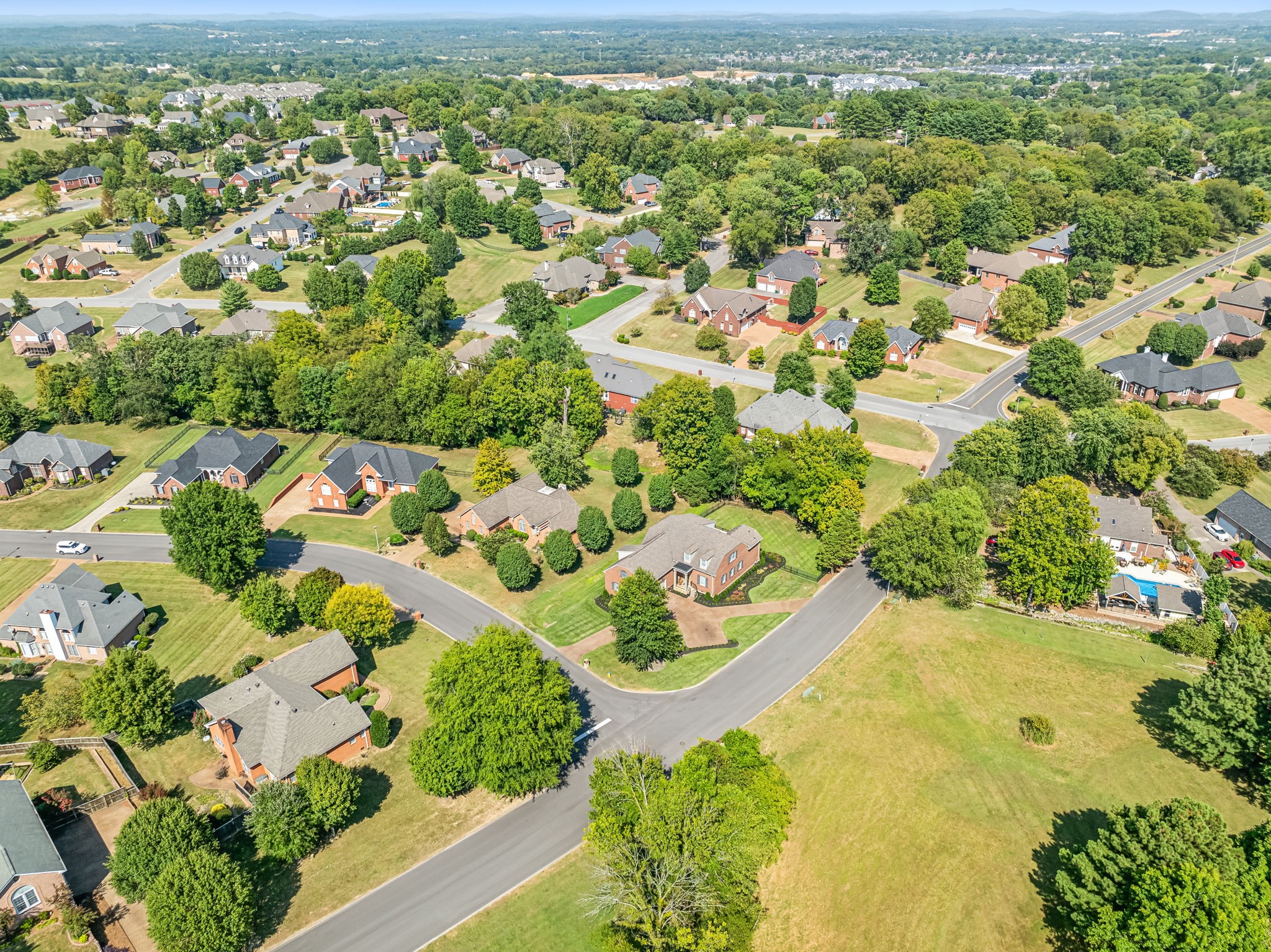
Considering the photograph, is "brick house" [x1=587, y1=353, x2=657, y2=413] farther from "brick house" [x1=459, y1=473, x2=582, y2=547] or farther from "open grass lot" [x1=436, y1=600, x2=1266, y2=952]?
"open grass lot" [x1=436, y1=600, x2=1266, y2=952]

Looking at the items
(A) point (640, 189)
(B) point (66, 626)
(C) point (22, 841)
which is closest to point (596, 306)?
(A) point (640, 189)

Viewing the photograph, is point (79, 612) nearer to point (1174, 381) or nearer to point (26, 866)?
point (26, 866)

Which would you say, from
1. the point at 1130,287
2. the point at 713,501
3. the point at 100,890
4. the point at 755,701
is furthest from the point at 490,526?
the point at 1130,287

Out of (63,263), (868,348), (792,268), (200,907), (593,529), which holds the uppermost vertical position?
(792,268)

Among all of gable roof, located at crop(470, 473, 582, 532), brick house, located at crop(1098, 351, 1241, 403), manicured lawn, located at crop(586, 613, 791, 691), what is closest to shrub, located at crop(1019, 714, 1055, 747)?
manicured lawn, located at crop(586, 613, 791, 691)

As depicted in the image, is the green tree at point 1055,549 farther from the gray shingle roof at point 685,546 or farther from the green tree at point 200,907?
the green tree at point 200,907
